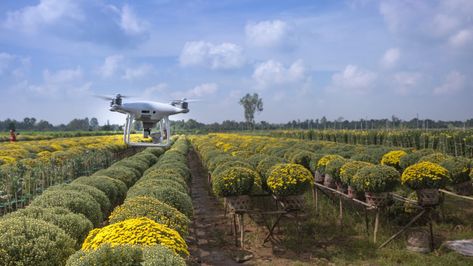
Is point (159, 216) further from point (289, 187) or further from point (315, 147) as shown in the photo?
point (315, 147)

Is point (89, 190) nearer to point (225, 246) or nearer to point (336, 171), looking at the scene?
point (225, 246)

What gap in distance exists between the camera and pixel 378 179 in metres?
10.9

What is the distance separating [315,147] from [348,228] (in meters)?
11.8

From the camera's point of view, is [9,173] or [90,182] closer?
[90,182]

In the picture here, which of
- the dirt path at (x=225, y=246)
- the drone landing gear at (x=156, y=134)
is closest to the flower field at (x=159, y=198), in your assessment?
the dirt path at (x=225, y=246)

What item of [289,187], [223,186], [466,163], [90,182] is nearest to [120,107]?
[90,182]

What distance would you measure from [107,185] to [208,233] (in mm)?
3400

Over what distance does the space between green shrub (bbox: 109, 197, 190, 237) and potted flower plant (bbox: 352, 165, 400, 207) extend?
5864mm

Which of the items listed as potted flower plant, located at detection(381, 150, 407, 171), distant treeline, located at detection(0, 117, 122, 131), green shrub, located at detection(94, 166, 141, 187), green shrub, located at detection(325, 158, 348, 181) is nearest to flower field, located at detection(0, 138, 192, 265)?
green shrub, located at detection(94, 166, 141, 187)

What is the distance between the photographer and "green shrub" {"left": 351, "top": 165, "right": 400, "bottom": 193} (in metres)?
10.9

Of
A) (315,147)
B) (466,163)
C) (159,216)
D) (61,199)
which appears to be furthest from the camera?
(315,147)

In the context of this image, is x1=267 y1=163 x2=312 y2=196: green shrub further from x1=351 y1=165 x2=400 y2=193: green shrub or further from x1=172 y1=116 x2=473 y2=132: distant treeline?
x1=172 y1=116 x2=473 y2=132: distant treeline

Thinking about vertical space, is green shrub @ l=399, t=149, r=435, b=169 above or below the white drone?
below

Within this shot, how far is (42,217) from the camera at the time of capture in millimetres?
6605
